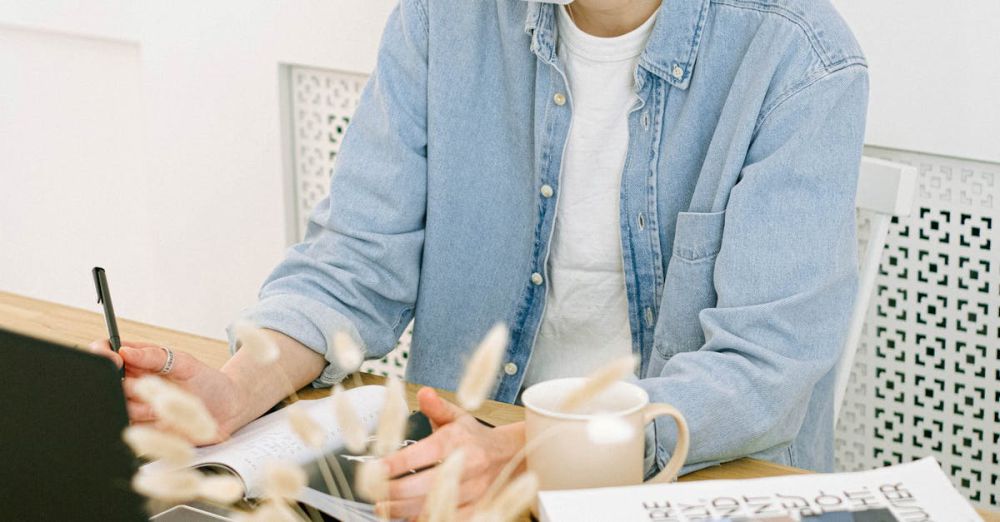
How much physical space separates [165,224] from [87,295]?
0.49m

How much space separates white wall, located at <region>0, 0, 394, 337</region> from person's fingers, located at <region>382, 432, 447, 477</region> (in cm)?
142

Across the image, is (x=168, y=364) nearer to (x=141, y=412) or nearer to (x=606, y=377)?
(x=141, y=412)

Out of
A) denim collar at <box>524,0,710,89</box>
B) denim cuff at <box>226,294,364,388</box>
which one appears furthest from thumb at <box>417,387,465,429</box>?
denim collar at <box>524,0,710,89</box>

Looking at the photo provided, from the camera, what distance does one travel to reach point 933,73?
5.46 ft

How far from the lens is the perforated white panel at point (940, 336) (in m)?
1.72

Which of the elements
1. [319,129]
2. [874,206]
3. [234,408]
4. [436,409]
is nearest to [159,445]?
[436,409]

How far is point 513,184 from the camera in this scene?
4.45 ft

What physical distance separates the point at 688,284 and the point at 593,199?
0.59 feet

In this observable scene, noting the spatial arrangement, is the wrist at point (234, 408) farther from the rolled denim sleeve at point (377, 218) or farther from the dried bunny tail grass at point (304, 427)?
the dried bunny tail grass at point (304, 427)

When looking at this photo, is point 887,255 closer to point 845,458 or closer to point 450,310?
point 845,458

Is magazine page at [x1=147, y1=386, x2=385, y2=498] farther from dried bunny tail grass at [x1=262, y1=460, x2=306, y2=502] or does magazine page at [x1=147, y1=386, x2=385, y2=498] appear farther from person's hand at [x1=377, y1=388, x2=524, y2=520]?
dried bunny tail grass at [x1=262, y1=460, x2=306, y2=502]

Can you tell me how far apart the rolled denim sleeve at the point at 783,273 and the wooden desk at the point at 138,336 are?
0.09 ft

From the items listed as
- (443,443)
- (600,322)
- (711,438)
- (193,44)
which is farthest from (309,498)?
(193,44)

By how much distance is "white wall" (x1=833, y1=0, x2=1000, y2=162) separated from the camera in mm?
1618
